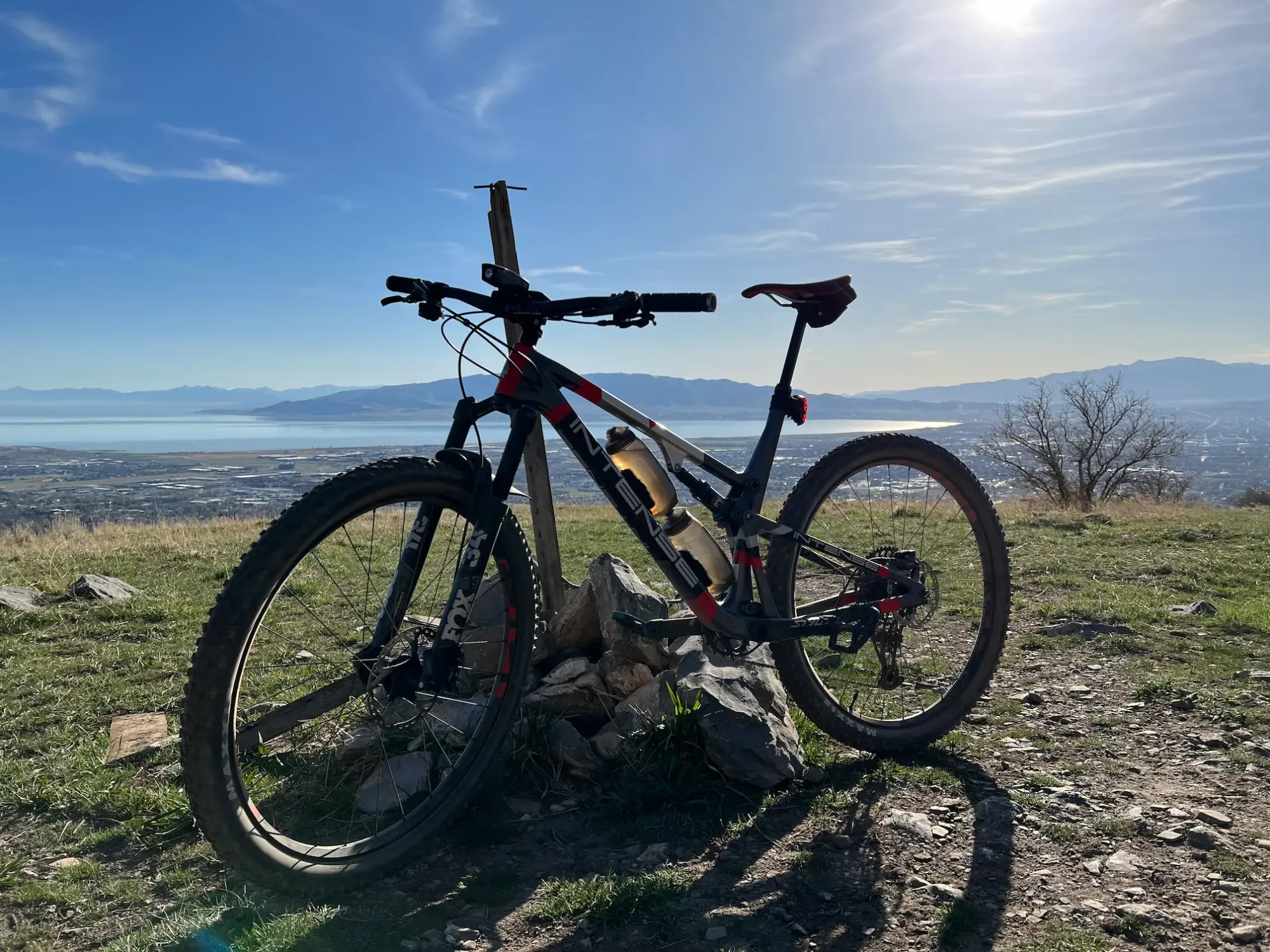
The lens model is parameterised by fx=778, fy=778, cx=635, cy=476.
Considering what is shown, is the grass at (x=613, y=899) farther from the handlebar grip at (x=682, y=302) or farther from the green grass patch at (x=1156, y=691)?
the green grass patch at (x=1156, y=691)

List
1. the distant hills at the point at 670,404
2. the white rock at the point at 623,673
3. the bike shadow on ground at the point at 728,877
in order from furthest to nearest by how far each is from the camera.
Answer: the distant hills at the point at 670,404
the white rock at the point at 623,673
the bike shadow on ground at the point at 728,877

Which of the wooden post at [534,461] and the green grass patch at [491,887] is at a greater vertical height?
the wooden post at [534,461]

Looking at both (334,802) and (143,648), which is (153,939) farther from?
(143,648)

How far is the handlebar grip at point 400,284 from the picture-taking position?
9.14ft

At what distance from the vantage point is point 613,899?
264cm

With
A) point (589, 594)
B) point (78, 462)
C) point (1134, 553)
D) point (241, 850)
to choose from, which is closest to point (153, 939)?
point (241, 850)

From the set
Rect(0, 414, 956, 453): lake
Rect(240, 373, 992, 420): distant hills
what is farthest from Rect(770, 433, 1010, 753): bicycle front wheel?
Rect(240, 373, 992, 420): distant hills

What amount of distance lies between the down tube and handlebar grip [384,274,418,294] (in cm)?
73

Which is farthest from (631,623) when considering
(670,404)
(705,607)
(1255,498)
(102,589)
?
(670,404)

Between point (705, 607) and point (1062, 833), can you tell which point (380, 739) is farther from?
point (1062, 833)

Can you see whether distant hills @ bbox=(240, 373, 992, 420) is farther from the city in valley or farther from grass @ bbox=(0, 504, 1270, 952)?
grass @ bbox=(0, 504, 1270, 952)

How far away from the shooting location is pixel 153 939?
2475 mm

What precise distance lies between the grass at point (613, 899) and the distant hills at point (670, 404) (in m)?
70.1

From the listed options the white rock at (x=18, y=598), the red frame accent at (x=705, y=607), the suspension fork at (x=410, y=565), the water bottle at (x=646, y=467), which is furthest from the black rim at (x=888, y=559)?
the white rock at (x=18, y=598)
